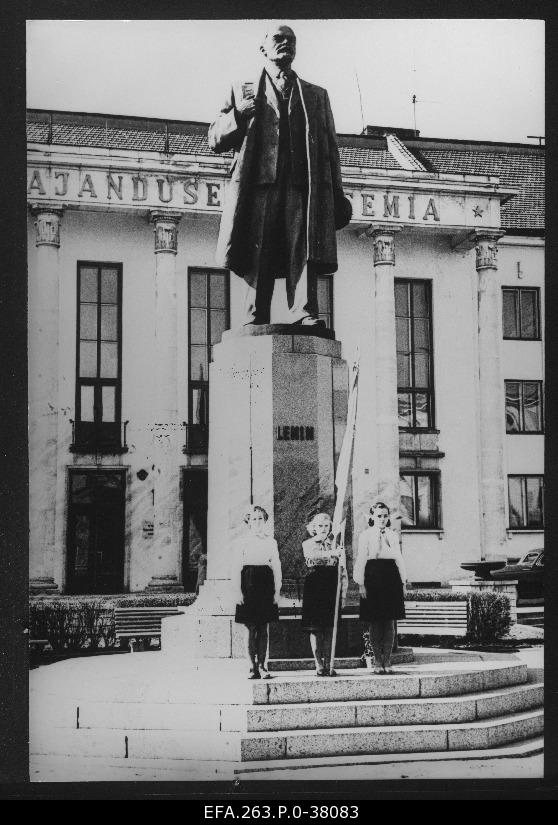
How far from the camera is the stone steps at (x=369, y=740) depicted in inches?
348

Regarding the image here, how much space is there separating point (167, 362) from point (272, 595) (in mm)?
3902

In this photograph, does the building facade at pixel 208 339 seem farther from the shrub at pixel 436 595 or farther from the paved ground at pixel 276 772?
the paved ground at pixel 276 772

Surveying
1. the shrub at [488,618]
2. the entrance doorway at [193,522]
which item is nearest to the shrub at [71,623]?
the entrance doorway at [193,522]

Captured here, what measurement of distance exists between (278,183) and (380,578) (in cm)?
365

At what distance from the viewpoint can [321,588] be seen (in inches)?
382

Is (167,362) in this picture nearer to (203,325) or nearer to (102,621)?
(203,325)

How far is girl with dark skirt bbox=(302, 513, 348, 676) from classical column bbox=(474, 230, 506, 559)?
11.3 feet

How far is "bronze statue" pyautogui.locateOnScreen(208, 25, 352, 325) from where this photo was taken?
10.7 m

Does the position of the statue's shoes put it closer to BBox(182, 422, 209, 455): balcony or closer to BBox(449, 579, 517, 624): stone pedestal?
BBox(182, 422, 209, 455): balcony

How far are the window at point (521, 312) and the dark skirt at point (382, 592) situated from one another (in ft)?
12.2

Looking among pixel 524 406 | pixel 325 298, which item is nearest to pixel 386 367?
pixel 325 298

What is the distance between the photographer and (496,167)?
1428 centimetres

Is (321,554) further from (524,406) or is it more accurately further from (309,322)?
(524,406)
